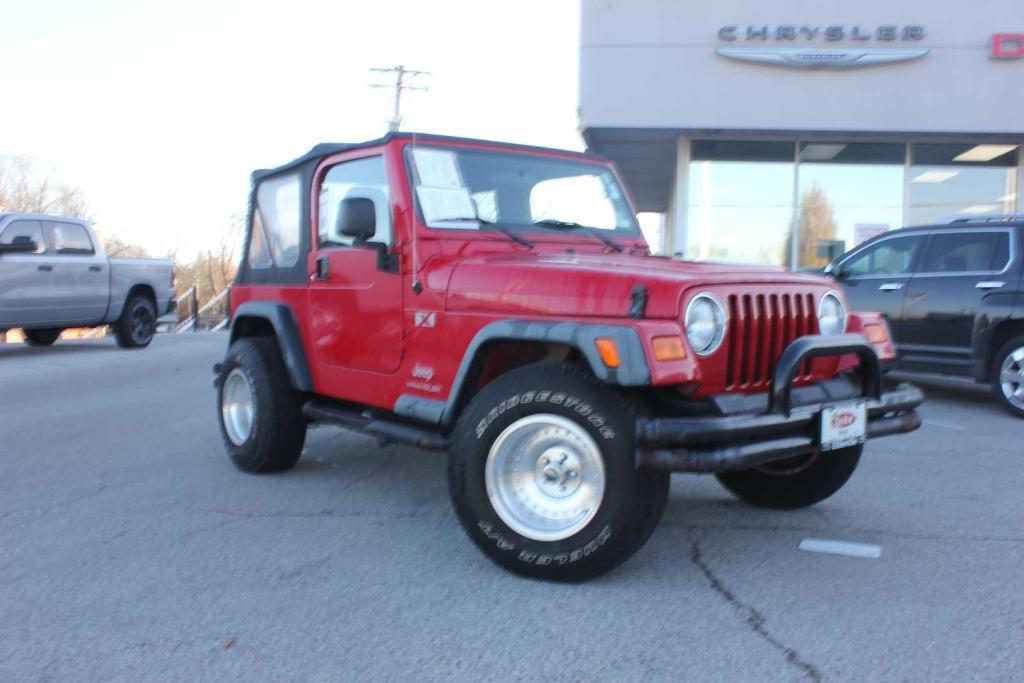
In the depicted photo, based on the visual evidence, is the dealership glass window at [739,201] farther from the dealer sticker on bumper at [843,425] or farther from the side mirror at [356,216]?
the dealer sticker on bumper at [843,425]

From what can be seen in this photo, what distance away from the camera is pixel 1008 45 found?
14.7 metres

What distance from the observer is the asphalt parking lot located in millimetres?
3043

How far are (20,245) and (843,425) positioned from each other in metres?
11.5

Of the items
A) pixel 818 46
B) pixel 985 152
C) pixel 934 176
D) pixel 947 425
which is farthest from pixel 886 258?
pixel 985 152

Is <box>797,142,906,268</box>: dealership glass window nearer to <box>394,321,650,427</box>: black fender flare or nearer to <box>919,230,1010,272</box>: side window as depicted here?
<box>919,230,1010,272</box>: side window

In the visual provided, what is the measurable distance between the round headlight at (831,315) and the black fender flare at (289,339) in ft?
9.32

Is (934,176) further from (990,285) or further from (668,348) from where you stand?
(668,348)

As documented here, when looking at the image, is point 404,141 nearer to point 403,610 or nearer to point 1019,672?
point 403,610

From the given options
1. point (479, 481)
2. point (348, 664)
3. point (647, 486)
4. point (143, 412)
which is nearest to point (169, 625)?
point (348, 664)

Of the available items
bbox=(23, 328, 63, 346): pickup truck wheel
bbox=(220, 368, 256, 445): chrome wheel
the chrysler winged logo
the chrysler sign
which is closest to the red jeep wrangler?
bbox=(220, 368, 256, 445): chrome wheel

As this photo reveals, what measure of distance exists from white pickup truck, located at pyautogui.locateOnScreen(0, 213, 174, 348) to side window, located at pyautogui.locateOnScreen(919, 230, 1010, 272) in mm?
11071

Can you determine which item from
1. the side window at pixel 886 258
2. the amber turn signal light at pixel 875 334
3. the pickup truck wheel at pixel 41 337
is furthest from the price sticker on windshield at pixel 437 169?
the pickup truck wheel at pixel 41 337

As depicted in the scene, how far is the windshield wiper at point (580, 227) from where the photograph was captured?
490 cm

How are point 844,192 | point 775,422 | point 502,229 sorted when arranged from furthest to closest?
point 844,192 < point 502,229 < point 775,422
